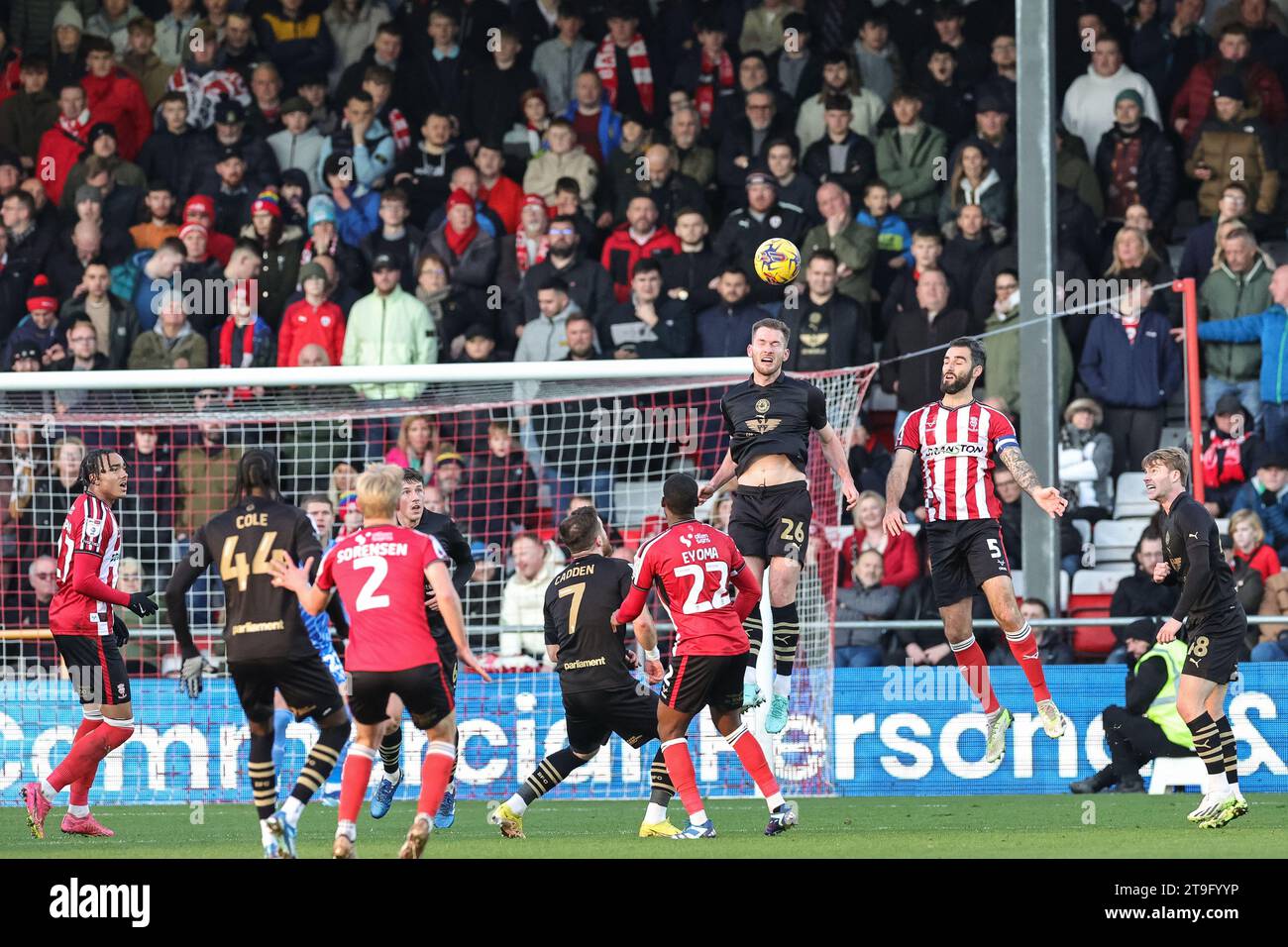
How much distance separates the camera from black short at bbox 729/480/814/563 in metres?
12.3

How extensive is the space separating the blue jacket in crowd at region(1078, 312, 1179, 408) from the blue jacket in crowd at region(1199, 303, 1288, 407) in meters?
0.54

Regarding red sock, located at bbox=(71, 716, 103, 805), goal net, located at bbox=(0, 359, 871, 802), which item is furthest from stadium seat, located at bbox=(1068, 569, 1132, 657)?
red sock, located at bbox=(71, 716, 103, 805)

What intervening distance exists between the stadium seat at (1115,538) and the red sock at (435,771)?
30.3 feet

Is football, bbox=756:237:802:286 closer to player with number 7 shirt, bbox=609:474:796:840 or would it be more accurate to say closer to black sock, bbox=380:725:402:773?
player with number 7 shirt, bbox=609:474:796:840

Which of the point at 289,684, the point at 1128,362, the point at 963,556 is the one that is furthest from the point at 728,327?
the point at 289,684

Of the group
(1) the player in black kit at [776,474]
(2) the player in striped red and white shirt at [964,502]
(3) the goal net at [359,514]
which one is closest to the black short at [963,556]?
(2) the player in striped red and white shirt at [964,502]

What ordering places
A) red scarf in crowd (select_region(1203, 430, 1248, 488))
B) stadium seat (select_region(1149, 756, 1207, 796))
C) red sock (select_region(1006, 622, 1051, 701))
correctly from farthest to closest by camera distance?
red scarf in crowd (select_region(1203, 430, 1248, 488))
stadium seat (select_region(1149, 756, 1207, 796))
red sock (select_region(1006, 622, 1051, 701))

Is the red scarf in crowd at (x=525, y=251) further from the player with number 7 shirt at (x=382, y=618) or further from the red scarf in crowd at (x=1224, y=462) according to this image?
the player with number 7 shirt at (x=382, y=618)

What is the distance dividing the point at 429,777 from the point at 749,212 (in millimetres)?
9724

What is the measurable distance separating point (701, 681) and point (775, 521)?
1516 mm

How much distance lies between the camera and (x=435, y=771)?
32.7 feet

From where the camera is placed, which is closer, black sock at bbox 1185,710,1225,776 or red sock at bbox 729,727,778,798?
red sock at bbox 729,727,778,798

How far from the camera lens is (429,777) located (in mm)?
9953

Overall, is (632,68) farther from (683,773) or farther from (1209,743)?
(1209,743)
